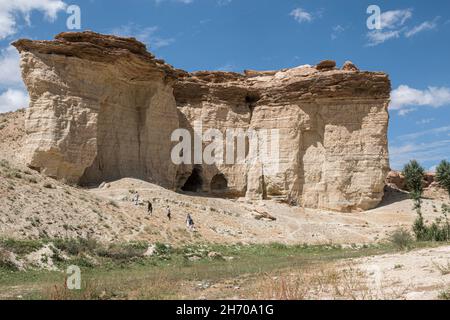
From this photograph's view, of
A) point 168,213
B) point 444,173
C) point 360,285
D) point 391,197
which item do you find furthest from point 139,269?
point 444,173

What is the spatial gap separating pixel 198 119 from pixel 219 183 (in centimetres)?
683

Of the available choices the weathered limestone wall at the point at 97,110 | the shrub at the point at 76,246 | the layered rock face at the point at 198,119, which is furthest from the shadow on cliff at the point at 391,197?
the shrub at the point at 76,246

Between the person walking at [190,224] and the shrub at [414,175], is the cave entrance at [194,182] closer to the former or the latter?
the person walking at [190,224]

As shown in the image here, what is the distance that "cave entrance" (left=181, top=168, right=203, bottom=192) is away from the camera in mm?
43719

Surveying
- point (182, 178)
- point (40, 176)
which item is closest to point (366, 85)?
point (182, 178)

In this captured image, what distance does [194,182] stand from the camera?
145 feet

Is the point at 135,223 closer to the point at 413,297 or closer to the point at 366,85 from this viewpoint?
the point at 413,297

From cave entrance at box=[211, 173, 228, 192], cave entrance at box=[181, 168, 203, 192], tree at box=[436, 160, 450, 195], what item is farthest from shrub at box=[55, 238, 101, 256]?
tree at box=[436, 160, 450, 195]

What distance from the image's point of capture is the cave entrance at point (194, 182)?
43.7 meters

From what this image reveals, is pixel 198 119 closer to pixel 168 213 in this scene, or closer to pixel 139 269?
pixel 168 213

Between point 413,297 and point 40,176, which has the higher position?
point 40,176

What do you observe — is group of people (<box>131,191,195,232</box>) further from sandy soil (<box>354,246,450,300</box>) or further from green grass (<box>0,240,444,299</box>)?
sandy soil (<box>354,246,450,300</box>)

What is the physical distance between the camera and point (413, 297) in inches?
306

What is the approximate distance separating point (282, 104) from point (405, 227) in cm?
1702
